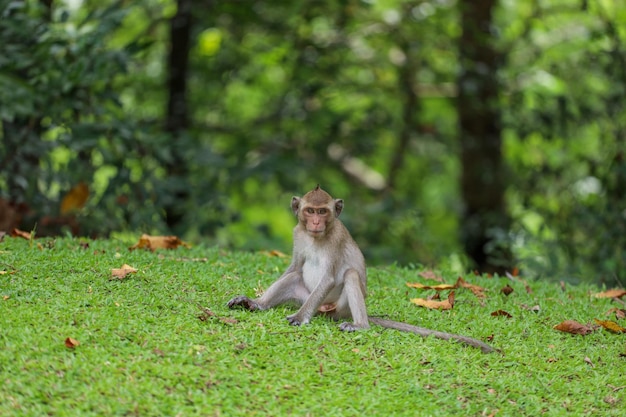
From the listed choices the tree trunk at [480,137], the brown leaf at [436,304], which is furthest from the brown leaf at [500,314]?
the tree trunk at [480,137]

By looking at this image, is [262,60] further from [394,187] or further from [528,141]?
[528,141]

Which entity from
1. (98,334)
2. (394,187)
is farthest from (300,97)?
(98,334)

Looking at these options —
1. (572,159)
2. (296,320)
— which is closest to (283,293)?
(296,320)

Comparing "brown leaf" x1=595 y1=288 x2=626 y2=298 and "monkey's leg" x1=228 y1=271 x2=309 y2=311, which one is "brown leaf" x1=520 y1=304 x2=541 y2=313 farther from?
"monkey's leg" x1=228 y1=271 x2=309 y2=311

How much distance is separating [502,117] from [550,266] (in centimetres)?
350

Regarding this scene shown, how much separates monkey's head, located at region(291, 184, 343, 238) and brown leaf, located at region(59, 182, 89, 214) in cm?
460

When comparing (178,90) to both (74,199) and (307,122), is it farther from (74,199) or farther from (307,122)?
(74,199)

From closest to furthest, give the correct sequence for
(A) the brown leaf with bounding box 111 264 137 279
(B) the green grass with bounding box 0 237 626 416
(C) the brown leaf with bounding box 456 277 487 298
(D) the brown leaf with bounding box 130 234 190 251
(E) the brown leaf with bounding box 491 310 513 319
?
1. (B) the green grass with bounding box 0 237 626 416
2. (A) the brown leaf with bounding box 111 264 137 279
3. (E) the brown leaf with bounding box 491 310 513 319
4. (C) the brown leaf with bounding box 456 277 487 298
5. (D) the brown leaf with bounding box 130 234 190 251

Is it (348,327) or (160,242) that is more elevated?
(348,327)

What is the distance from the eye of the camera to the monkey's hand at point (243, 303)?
604 centimetres

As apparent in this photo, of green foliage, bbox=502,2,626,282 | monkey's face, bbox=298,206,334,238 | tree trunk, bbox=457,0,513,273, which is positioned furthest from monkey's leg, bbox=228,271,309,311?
tree trunk, bbox=457,0,513,273

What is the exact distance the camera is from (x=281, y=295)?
6383mm

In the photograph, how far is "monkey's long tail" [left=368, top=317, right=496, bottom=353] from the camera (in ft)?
19.1

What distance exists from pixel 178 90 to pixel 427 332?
7.77 meters
